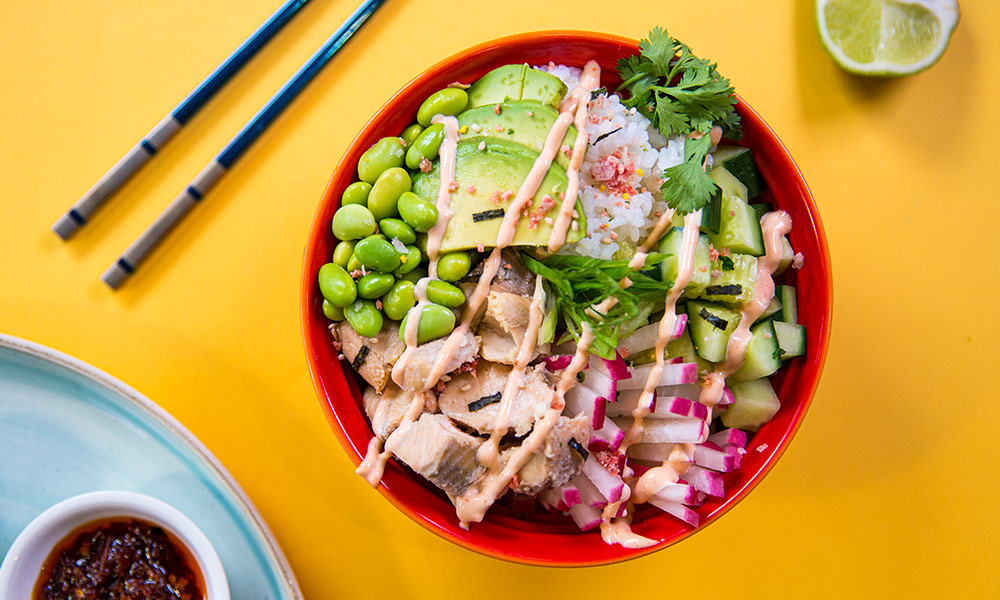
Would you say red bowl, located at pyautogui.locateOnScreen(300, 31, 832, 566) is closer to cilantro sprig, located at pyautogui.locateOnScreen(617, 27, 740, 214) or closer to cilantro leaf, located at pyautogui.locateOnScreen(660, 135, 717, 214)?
cilantro sprig, located at pyautogui.locateOnScreen(617, 27, 740, 214)

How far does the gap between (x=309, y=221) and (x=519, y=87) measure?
109 centimetres

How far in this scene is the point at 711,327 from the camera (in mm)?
2287

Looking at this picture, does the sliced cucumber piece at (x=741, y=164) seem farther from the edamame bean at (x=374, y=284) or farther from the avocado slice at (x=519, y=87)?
the edamame bean at (x=374, y=284)

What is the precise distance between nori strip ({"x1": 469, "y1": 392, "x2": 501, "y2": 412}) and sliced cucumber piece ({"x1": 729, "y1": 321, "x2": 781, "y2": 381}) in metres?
0.88

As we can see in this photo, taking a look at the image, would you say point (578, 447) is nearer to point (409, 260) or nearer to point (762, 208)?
point (409, 260)

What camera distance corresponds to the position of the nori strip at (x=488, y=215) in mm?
2127

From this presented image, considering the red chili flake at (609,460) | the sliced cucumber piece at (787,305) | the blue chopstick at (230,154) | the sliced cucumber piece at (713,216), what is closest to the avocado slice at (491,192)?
the sliced cucumber piece at (713,216)

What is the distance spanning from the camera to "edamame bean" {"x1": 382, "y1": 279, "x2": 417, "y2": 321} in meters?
2.19

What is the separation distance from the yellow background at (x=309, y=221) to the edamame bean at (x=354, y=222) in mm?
669

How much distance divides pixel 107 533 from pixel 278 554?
1.90ft

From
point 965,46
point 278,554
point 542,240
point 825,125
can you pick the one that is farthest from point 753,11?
point 278,554

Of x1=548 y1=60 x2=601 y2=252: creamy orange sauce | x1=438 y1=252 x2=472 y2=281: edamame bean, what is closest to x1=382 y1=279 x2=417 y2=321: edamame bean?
x1=438 y1=252 x2=472 y2=281: edamame bean

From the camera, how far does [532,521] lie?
2.51 metres

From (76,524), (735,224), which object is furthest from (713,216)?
(76,524)
